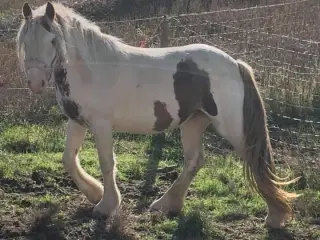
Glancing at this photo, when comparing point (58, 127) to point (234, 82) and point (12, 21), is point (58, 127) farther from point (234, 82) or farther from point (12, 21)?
point (12, 21)

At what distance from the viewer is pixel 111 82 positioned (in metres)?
4.96

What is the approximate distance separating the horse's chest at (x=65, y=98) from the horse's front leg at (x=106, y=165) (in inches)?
5.8

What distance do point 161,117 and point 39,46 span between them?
3.98ft

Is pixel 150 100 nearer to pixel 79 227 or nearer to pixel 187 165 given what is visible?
pixel 187 165

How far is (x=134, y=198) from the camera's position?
5609mm

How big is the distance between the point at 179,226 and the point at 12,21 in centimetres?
932

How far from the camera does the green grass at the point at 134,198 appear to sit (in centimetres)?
476

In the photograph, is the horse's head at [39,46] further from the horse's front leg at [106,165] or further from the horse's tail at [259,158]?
the horse's tail at [259,158]

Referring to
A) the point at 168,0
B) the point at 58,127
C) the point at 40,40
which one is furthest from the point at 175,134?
the point at 168,0

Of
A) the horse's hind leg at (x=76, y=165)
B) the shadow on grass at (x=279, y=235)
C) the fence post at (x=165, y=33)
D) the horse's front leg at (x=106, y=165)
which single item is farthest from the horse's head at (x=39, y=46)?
the fence post at (x=165, y=33)

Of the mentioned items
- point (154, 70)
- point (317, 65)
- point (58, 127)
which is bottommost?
point (58, 127)

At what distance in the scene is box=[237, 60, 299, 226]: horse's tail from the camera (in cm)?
500

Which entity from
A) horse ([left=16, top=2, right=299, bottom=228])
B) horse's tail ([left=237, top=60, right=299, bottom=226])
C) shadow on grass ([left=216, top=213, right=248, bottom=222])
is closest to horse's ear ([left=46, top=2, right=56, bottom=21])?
horse ([left=16, top=2, right=299, bottom=228])

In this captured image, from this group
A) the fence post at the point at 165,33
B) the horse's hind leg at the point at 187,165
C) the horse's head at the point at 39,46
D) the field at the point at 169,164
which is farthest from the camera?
the fence post at the point at 165,33
